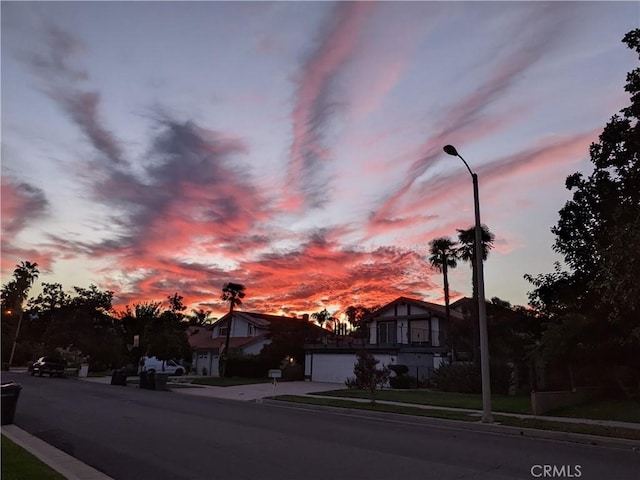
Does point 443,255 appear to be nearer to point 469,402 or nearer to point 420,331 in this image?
point 420,331

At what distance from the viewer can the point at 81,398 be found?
2208cm

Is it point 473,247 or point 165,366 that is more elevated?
point 473,247

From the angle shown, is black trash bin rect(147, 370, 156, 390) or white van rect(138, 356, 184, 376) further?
white van rect(138, 356, 184, 376)

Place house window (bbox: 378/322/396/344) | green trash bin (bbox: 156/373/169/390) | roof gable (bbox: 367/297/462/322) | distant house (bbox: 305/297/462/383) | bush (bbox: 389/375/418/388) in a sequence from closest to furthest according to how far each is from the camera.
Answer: green trash bin (bbox: 156/373/169/390), bush (bbox: 389/375/418/388), distant house (bbox: 305/297/462/383), roof gable (bbox: 367/297/462/322), house window (bbox: 378/322/396/344)

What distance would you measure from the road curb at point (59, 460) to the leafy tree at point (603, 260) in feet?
42.9

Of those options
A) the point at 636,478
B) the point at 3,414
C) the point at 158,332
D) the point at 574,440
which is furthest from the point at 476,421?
the point at 158,332

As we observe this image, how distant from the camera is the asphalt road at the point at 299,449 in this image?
28.0 ft

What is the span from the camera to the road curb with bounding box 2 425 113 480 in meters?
7.83

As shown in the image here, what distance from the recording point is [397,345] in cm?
3772

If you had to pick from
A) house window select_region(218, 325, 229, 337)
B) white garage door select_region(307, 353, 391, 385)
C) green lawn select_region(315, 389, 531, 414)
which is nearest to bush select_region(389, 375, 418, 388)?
white garage door select_region(307, 353, 391, 385)

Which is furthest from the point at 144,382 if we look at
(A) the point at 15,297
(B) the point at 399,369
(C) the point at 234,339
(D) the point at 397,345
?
(A) the point at 15,297

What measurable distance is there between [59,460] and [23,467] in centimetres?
181

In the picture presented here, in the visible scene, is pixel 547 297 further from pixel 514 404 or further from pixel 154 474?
pixel 154 474

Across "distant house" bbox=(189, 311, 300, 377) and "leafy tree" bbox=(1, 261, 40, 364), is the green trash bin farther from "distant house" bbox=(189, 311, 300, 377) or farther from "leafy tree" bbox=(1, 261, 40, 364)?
"leafy tree" bbox=(1, 261, 40, 364)
